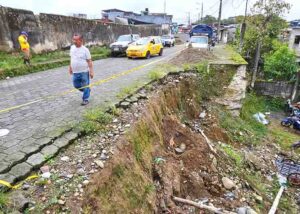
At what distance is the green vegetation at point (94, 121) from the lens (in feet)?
16.4

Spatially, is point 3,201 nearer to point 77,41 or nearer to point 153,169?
point 153,169

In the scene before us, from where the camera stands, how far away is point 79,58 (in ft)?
19.5

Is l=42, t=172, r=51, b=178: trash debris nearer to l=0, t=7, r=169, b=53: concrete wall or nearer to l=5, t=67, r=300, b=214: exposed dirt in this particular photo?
l=5, t=67, r=300, b=214: exposed dirt

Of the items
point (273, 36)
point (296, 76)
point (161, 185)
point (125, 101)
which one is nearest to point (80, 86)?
point (125, 101)

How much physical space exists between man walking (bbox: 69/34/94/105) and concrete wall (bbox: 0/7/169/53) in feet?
26.3

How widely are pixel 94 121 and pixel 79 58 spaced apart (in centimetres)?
168

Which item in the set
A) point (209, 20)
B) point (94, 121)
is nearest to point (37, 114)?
point (94, 121)

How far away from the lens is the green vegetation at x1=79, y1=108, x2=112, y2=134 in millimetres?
4992

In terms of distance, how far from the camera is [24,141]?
4469 millimetres

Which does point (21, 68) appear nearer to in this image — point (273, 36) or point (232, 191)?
point (232, 191)

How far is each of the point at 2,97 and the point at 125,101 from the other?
360 cm

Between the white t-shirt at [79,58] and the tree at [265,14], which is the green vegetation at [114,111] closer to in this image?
the white t-shirt at [79,58]

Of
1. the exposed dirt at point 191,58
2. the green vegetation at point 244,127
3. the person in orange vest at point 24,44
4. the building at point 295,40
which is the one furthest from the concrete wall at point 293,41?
the person in orange vest at point 24,44

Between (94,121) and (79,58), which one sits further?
(79,58)
